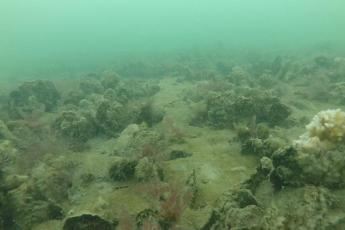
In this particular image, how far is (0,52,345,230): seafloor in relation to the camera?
5.37 meters

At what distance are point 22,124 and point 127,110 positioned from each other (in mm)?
3195

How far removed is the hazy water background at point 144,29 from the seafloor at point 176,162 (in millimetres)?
20137

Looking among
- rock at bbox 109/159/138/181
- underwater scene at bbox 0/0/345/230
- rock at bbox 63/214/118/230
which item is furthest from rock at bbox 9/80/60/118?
rock at bbox 63/214/118/230

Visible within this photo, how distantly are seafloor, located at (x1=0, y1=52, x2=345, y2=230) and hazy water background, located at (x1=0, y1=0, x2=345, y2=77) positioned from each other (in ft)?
66.1

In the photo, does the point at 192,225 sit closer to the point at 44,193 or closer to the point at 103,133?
the point at 44,193

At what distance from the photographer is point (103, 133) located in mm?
11438

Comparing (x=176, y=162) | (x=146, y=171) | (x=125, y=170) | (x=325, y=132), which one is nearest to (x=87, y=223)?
(x=146, y=171)

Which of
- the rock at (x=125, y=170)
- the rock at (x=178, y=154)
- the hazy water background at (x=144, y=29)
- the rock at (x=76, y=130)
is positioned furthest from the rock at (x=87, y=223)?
the hazy water background at (x=144, y=29)

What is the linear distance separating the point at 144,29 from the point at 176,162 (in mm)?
76833

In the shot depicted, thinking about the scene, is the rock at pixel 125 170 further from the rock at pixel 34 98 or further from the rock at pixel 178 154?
the rock at pixel 34 98

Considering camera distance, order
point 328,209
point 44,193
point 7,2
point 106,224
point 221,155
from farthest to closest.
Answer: point 7,2, point 221,155, point 44,193, point 106,224, point 328,209

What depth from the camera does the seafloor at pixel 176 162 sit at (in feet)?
17.6

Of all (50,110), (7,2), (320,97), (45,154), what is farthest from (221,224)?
(7,2)

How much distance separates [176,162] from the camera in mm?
8750
